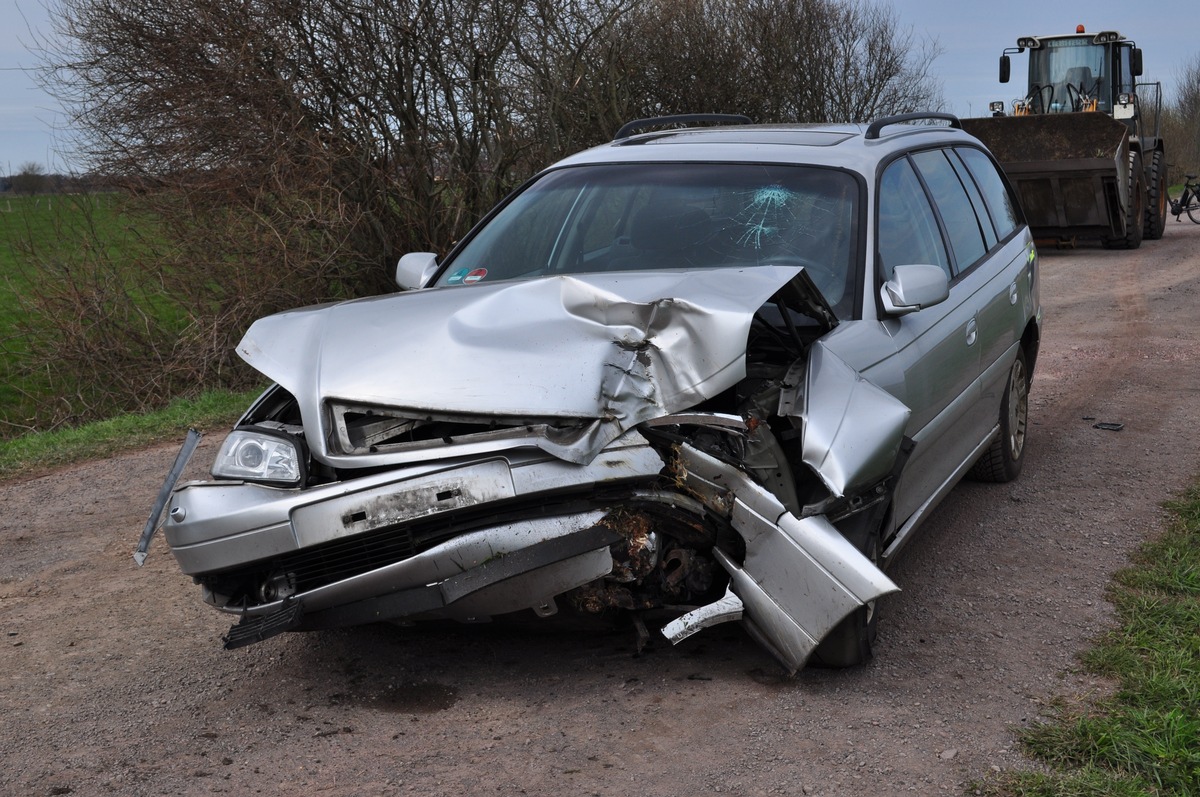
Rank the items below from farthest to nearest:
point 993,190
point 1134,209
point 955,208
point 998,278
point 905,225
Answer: point 1134,209 → point 993,190 → point 998,278 → point 955,208 → point 905,225

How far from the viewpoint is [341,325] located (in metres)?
3.76

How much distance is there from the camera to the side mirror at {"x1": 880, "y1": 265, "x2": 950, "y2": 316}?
4.07 meters

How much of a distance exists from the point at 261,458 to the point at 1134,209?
17.7 metres

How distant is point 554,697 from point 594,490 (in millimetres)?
705

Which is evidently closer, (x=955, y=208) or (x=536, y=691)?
(x=536, y=691)

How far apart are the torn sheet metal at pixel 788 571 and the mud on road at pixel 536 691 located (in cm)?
25

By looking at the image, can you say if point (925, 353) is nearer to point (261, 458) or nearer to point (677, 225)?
point (677, 225)

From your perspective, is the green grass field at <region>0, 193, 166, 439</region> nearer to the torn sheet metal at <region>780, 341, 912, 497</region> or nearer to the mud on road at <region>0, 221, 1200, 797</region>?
the mud on road at <region>0, 221, 1200, 797</region>

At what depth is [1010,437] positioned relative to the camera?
233 inches

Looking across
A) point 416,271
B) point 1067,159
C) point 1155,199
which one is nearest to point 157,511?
point 416,271

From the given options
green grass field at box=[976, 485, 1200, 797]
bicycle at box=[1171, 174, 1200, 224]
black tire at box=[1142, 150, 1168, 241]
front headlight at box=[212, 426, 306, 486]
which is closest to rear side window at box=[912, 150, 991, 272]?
green grass field at box=[976, 485, 1200, 797]

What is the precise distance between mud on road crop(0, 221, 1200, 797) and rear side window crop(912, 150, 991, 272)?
1248 millimetres

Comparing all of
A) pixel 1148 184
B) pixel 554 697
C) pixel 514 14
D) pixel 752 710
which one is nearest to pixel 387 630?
pixel 554 697

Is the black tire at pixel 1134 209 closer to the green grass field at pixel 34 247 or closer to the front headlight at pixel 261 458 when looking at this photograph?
the green grass field at pixel 34 247
